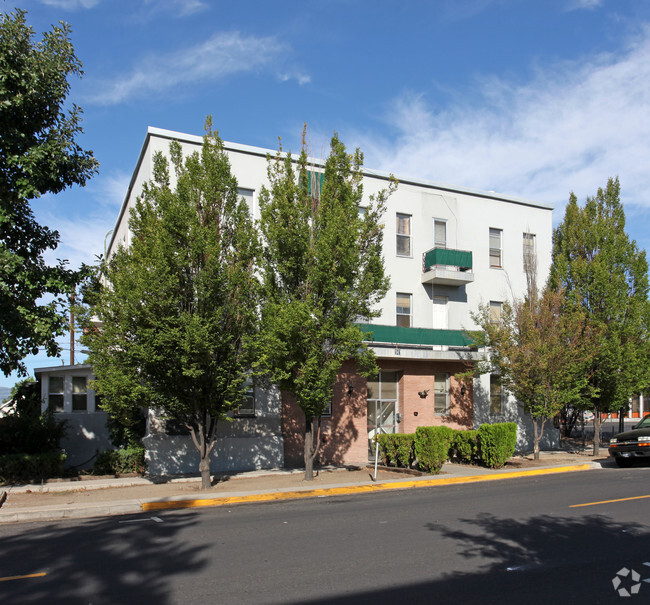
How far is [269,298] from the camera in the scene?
49.9 ft

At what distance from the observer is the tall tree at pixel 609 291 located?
20.5 meters

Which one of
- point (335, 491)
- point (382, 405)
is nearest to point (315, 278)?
point (335, 491)

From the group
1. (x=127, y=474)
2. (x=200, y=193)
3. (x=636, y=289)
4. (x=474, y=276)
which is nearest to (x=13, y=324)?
(x=200, y=193)

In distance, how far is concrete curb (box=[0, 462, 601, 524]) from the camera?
37.4 ft

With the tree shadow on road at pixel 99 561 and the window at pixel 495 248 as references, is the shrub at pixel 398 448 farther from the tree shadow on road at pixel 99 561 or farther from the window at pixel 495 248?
the window at pixel 495 248

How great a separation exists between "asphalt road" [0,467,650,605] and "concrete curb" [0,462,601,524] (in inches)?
32.5

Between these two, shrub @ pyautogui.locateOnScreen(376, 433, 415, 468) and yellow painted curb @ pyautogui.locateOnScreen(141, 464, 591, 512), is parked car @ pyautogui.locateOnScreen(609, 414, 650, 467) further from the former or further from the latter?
shrub @ pyautogui.locateOnScreen(376, 433, 415, 468)

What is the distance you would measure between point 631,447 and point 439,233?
33.6 ft

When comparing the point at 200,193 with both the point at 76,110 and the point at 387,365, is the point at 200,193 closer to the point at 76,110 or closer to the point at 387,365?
the point at 76,110

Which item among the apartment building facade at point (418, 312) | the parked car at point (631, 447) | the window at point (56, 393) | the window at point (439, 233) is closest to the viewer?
the parked car at point (631, 447)

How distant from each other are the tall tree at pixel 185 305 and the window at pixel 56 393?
6616 millimetres

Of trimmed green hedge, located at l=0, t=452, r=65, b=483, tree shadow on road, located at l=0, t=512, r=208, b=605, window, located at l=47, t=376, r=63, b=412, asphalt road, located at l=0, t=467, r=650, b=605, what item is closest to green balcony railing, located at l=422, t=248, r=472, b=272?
asphalt road, located at l=0, t=467, r=650, b=605

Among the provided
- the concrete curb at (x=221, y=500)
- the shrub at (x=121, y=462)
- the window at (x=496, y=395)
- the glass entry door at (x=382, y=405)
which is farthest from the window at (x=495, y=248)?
the shrub at (x=121, y=462)

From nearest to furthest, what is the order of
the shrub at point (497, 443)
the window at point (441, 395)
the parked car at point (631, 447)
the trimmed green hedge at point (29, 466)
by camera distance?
the trimmed green hedge at point (29, 466) → the parked car at point (631, 447) → the shrub at point (497, 443) → the window at point (441, 395)
